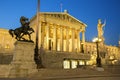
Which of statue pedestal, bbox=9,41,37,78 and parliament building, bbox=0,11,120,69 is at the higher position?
parliament building, bbox=0,11,120,69

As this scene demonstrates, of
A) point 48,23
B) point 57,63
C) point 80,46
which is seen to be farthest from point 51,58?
point 80,46

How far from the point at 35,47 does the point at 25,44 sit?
6.29 ft

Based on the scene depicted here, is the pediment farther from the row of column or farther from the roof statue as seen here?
the roof statue

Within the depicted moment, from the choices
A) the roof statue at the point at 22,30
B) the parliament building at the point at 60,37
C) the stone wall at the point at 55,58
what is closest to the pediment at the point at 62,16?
the parliament building at the point at 60,37

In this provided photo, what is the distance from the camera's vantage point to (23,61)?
19594 millimetres

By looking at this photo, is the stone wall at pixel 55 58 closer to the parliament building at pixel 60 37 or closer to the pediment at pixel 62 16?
the parliament building at pixel 60 37

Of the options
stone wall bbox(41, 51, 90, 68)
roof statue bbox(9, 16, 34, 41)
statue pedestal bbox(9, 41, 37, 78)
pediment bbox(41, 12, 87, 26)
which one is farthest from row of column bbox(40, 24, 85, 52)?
statue pedestal bbox(9, 41, 37, 78)

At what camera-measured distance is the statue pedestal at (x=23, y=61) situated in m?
18.9

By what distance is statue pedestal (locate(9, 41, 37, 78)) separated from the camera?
1886 cm

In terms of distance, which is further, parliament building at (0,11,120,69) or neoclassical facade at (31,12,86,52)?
neoclassical facade at (31,12,86,52)

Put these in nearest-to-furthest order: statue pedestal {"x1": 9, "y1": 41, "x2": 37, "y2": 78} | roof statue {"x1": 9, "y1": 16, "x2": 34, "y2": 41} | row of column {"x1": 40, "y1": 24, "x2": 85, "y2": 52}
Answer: statue pedestal {"x1": 9, "y1": 41, "x2": 37, "y2": 78} → roof statue {"x1": 9, "y1": 16, "x2": 34, "y2": 41} → row of column {"x1": 40, "y1": 24, "x2": 85, "y2": 52}

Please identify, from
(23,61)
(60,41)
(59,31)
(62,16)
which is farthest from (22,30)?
(62,16)

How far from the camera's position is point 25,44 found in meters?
19.9

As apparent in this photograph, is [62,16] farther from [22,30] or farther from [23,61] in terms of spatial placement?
[23,61]
